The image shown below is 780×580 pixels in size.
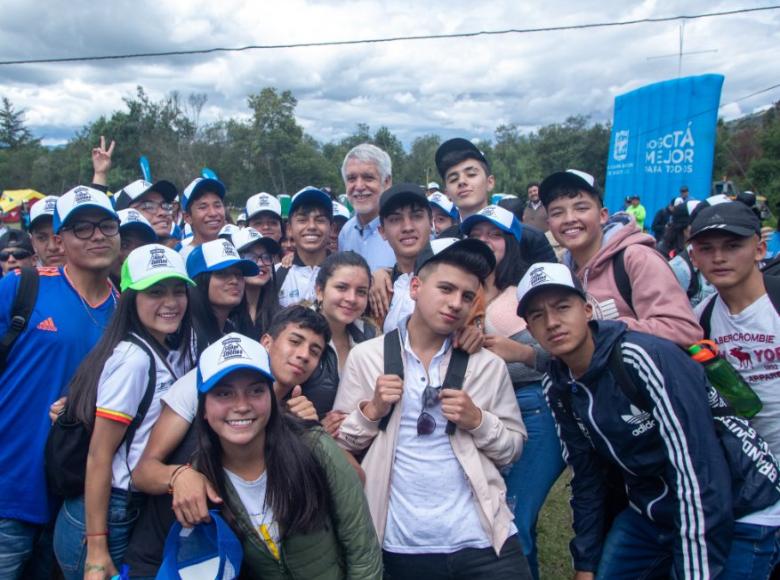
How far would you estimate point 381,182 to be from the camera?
15.7 ft

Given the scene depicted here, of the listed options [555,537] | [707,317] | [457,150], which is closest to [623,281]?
[707,317]

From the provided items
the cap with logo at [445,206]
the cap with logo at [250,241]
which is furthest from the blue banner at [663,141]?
the cap with logo at [250,241]

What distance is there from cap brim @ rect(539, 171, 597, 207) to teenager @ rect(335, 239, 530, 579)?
3.02 ft

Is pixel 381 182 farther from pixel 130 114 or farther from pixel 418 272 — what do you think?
pixel 130 114

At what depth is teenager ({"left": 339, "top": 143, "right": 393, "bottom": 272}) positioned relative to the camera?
4.68 metres

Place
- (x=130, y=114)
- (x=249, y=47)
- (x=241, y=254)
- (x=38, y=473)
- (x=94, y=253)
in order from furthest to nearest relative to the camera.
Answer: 1. (x=130, y=114)
2. (x=249, y=47)
3. (x=241, y=254)
4. (x=94, y=253)
5. (x=38, y=473)

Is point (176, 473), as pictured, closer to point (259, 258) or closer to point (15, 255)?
point (259, 258)

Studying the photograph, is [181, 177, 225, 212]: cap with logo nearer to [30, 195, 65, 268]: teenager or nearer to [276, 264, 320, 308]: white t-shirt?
[30, 195, 65, 268]: teenager

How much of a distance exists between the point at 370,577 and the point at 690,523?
4.94ft

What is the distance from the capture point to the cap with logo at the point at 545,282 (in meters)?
2.72

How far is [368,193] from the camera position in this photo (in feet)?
15.4

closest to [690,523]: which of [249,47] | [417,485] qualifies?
[417,485]

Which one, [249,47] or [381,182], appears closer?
[381,182]

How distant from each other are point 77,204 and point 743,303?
3854 mm
